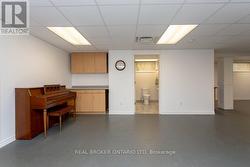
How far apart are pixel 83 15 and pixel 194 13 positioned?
1.85 metres

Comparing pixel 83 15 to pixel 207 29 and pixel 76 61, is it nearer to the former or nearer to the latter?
pixel 207 29

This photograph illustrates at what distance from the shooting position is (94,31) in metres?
4.23

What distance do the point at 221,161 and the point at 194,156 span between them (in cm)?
38

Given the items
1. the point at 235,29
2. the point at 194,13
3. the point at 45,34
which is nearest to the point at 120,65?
the point at 45,34

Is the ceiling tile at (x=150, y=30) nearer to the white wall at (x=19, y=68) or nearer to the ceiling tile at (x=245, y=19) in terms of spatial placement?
the ceiling tile at (x=245, y=19)

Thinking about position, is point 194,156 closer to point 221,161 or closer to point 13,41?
point 221,161

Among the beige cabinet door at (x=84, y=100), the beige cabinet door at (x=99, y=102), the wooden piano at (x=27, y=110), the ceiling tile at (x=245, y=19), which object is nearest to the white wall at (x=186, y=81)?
the beige cabinet door at (x=99, y=102)

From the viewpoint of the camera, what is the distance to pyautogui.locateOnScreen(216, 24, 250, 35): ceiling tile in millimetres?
3893

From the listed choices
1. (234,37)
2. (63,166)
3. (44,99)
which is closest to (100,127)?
(44,99)

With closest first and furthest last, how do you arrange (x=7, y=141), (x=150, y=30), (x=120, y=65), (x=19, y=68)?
(x=7, y=141) < (x=19, y=68) < (x=150, y=30) < (x=120, y=65)

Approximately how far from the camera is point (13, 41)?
387cm

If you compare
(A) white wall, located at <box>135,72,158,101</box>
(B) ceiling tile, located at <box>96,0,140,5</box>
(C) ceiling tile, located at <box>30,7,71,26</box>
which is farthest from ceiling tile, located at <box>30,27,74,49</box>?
(A) white wall, located at <box>135,72,158,101</box>

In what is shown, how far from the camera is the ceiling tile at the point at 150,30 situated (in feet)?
12.8

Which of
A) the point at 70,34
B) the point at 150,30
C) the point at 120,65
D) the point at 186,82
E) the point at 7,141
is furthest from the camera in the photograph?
the point at 120,65
